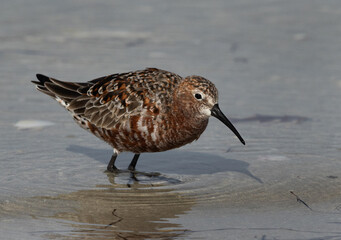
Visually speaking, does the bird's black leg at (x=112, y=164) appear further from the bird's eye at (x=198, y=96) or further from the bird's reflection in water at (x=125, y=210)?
the bird's eye at (x=198, y=96)

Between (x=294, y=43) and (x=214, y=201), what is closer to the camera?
(x=214, y=201)

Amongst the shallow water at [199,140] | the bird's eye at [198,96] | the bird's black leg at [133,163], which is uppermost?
the bird's eye at [198,96]

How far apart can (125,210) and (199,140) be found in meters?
2.61

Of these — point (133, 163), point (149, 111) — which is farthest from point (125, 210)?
point (133, 163)

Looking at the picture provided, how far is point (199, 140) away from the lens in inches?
350

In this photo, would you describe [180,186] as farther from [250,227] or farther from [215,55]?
[215,55]

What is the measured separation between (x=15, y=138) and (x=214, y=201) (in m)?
3.29

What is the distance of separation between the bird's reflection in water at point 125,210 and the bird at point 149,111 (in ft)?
1.74

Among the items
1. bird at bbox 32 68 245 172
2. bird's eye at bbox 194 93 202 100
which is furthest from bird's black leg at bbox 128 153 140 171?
bird's eye at bbox 194 93 202 100

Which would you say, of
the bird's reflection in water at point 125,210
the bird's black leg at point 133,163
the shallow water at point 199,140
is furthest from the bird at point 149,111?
the bird's reflection in water at point 125,210

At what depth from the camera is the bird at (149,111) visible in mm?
7500

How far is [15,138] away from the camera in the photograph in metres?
8.65

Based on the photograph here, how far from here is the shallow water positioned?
625cm

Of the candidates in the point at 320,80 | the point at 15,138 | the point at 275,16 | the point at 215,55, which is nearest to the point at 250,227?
the point at 15,138
